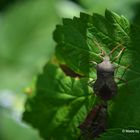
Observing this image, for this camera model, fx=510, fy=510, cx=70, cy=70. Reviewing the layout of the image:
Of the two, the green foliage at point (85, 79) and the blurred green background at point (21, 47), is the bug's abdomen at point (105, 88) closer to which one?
the green foliage at point (85, 79)

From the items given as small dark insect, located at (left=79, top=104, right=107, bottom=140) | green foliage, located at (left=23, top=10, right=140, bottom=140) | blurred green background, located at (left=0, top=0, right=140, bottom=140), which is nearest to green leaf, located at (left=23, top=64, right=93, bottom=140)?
green foliage, located at (left=23, top=10, right=140, bottom=140)

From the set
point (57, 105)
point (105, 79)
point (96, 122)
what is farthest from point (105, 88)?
point (57, 105)

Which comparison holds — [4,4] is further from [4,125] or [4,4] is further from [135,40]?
[135,40]

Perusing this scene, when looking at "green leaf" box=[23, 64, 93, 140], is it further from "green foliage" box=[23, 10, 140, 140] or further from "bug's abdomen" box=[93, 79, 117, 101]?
"bug's abdomen" box=[93, 79, 117, 101]

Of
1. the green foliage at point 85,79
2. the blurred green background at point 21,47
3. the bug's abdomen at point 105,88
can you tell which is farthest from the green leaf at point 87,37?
the blurred green background at point 21,47

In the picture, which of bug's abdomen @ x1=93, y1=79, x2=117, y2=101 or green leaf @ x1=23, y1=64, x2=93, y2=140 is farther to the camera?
green leaf @ x1=23, y1=64, x2=93, y2=140

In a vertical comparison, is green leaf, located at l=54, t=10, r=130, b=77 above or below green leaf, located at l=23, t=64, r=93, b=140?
above

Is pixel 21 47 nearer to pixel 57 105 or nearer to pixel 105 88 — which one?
pixel 57 105

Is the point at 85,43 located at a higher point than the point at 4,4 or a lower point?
lower

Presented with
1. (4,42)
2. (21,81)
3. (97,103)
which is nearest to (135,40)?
(97,103)
